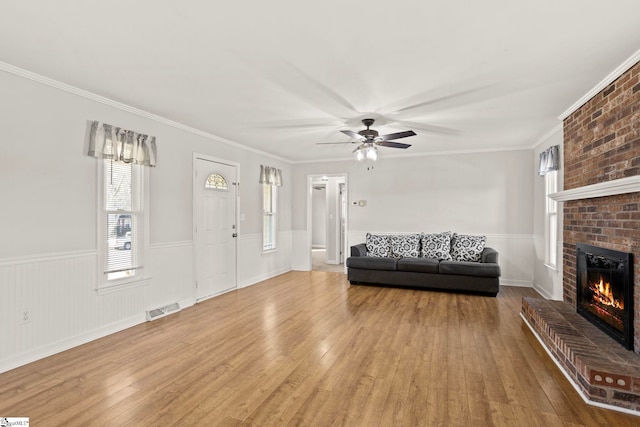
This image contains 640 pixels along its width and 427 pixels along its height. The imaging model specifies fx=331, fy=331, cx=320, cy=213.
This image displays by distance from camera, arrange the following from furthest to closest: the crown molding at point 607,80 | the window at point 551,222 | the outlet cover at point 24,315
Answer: the window at point 551,222 → the outlet cover at point 24,315 → the crown molding at point 607,80

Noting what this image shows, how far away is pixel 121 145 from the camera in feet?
12.3

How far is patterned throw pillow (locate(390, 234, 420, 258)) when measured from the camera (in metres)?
6.36

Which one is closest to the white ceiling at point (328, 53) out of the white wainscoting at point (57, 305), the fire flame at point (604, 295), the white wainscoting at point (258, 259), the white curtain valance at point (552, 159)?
the white curtain valance at point (552, 159)

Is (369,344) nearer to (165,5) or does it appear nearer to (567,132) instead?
(165,5)

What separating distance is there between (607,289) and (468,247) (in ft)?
9.83

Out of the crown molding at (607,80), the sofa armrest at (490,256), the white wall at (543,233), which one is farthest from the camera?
the sofa armrest at (490,256)

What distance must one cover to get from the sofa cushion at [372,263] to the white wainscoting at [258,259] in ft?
5.80

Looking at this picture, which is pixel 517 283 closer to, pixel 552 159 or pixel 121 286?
pixel 552 159

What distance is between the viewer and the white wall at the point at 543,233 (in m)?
4.55

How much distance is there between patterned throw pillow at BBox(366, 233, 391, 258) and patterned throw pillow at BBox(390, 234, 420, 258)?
12cm

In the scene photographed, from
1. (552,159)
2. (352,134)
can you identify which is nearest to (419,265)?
(552,159)

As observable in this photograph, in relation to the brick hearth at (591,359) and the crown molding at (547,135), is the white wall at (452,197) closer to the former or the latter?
the crown molding at (547,135)

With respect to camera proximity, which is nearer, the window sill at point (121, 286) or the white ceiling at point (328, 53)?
the white ceiling at point (328, 53)

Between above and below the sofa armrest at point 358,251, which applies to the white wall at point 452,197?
above
